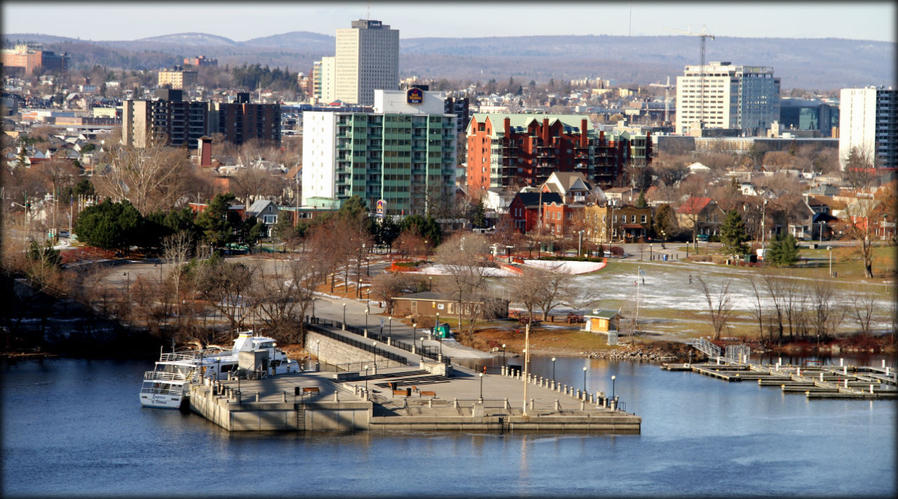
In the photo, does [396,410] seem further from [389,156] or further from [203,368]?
[389,156]

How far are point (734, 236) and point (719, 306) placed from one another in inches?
491

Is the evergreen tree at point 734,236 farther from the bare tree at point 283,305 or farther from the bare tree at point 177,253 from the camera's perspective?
the bare tree at point 177,253

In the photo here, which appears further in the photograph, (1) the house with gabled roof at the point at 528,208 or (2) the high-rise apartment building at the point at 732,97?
(2) the high-rise apartment building at the point at 732,97

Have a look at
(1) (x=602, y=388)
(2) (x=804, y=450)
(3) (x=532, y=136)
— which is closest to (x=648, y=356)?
(1) (x=602, y=388)

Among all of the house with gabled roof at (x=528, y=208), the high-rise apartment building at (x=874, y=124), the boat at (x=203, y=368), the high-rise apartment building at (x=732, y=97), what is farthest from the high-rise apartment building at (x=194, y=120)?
the boat at (x=203, y=368)

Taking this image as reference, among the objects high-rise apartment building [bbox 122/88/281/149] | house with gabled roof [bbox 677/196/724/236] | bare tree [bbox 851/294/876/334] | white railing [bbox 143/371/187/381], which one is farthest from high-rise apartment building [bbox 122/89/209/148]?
white railing [bbox 143/371/187/381]

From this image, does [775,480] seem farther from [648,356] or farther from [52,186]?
[52,186]

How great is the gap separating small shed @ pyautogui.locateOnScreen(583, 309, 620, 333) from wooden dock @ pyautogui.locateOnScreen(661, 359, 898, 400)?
10.8 feet

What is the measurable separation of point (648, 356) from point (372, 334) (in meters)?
7.52

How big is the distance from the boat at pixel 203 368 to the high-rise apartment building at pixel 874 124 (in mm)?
82916

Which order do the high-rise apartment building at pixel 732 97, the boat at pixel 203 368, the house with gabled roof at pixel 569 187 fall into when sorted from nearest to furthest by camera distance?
the boat at pixel 203 368
the house with gabled roof at pixel 569 187
the high-rise apartment building at pixel 732 97

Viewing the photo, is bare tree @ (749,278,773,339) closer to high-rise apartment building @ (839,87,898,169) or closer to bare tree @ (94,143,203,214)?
bare tree @ (94,143,203,214)

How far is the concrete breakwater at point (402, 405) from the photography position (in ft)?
94.1

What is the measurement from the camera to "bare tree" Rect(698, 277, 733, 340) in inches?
1556
